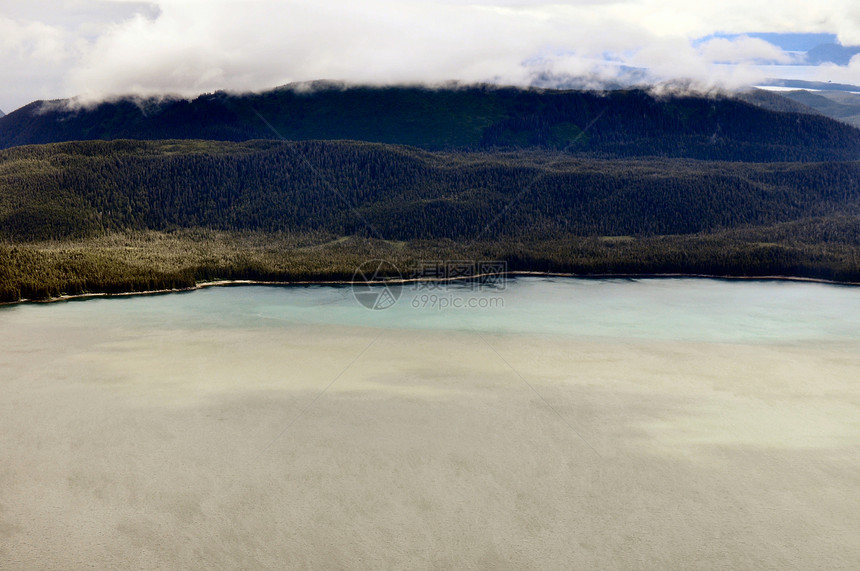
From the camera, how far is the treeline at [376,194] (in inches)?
5876

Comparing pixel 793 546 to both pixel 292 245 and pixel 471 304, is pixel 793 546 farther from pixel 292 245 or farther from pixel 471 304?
pixel 292 245

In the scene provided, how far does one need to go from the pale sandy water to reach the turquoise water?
89.3 inches

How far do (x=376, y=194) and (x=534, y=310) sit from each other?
340 feet

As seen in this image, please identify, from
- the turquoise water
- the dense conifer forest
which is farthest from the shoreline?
the turquoise water

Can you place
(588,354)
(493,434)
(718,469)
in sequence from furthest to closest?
(588,354)
(493,434)
(718,469)

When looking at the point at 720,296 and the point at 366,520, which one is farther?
the point at 720,296

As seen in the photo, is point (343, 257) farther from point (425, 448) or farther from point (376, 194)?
point (425, 448)

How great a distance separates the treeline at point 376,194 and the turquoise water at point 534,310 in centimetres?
5732

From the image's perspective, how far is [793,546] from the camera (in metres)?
26.3

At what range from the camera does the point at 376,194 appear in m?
171

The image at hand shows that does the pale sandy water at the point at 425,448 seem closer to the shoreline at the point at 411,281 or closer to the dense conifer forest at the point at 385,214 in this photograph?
the shoreline at the point at 411,281

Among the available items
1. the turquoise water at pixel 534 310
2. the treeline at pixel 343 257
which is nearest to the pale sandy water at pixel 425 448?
the turquoise water at pixel 534 310

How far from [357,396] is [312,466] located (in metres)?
9.56

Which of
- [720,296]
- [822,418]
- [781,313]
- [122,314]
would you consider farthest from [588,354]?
[122,314]
